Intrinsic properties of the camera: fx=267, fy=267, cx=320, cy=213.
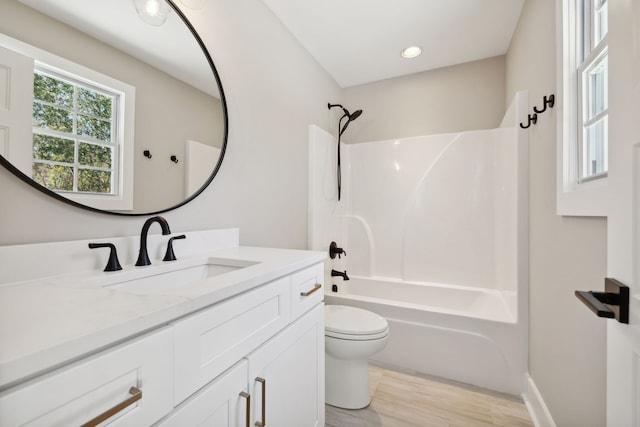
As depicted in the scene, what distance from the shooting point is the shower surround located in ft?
5.70

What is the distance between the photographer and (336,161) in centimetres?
267

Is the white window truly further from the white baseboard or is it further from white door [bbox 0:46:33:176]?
the white baseboard

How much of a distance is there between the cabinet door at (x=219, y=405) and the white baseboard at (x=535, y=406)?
1.50 m

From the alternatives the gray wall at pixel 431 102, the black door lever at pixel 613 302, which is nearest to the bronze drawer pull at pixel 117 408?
the black door lever at pixel 613 302

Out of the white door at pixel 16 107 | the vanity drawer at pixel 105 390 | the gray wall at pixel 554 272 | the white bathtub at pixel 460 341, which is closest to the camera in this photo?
the vanity drawer at pixel 105 390

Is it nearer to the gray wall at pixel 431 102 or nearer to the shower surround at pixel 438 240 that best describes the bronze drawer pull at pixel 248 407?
the shower surround at pixel 438 240

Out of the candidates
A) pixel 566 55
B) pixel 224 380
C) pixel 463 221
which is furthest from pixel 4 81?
pixel 463 221

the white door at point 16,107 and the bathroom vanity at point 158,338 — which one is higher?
the white door at point 16,107

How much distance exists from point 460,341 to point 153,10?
2.42 metres

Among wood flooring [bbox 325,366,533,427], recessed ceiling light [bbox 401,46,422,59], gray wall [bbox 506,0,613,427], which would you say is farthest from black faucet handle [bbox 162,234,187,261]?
recessed ceiling light [bbox 401,46,422,59]

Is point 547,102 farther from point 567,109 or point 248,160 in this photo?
point 248,160

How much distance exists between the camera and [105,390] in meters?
0.44

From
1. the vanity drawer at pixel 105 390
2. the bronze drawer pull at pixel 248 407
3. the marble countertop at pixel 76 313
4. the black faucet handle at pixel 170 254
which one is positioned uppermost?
the black faucet handle at pixel 170 254

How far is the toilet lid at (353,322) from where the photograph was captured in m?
1.51
